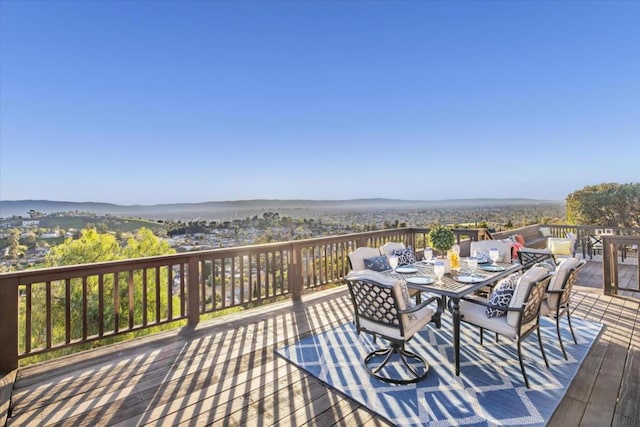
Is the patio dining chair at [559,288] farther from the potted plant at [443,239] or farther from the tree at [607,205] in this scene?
the tree at [607,205]

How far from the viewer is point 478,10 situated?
643 cm

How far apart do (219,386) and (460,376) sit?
2.05m

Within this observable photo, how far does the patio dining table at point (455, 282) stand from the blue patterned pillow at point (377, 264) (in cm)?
33

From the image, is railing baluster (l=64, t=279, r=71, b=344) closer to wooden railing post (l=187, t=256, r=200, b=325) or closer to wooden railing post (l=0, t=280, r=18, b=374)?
wooden railing post (l=0, t=280, r=18, b=374)

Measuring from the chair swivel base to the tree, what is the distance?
12710 mm

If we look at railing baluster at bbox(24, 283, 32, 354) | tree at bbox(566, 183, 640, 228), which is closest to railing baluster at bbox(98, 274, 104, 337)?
railing baluster at bbox(24, 283, 32, 354)

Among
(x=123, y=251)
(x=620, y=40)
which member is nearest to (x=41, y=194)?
(x=123, y=251)

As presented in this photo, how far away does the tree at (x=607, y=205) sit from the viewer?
10242 millimetres

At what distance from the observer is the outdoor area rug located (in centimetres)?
198

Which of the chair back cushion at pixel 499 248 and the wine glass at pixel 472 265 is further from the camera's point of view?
the chair back cushion at pixel 499 248

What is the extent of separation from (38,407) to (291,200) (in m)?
11.8

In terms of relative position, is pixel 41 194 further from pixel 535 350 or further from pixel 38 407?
pixel 535 350

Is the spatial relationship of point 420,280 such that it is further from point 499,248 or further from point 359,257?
point 499,248

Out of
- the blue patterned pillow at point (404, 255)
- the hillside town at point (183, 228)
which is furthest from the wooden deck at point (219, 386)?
the hillside town at point (183, 228)
